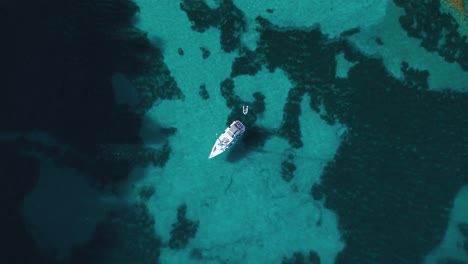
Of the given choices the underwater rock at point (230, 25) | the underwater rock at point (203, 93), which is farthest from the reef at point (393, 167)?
the underwater rock at point (203, 93)

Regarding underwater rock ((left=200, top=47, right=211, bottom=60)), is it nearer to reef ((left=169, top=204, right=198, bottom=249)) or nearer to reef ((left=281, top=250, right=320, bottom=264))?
reef ((left=169, top=204, right=198, bottom=249))

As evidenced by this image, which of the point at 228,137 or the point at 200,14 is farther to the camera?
the point at 200,14

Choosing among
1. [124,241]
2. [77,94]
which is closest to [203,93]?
[77,94]

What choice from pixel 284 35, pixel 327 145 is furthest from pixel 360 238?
pixel 284 35

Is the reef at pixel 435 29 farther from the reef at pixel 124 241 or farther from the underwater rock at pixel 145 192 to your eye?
the reef at pixel 124 241

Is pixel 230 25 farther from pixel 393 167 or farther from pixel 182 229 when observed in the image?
pixel 393 167

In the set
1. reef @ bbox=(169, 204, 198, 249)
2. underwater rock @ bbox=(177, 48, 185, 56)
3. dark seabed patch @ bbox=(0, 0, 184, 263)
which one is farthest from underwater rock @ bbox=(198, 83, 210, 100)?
reef @ bbox=(169, 204, 198, 249)

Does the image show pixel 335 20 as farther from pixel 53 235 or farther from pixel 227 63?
pixel 53 235
